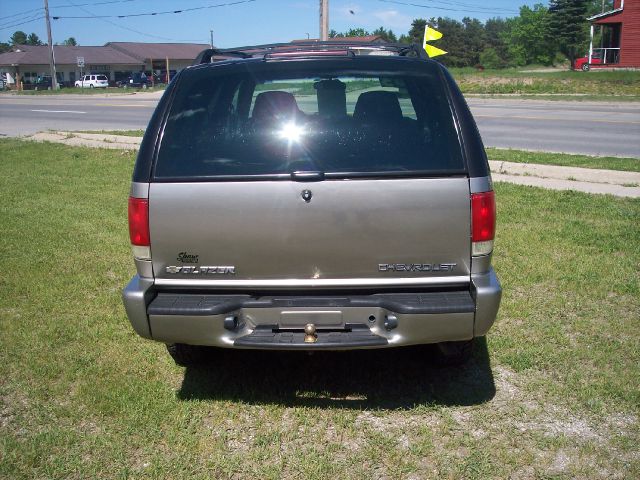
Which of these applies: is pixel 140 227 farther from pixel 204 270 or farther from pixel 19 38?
pixel 19 38

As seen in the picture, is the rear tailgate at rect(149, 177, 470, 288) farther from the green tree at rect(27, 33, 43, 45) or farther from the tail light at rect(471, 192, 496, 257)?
the green tree at rect(27, 33, 43, 45)

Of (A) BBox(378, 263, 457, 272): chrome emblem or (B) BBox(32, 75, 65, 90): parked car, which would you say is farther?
(B) BBox(32, 75, 65, 90): parked car

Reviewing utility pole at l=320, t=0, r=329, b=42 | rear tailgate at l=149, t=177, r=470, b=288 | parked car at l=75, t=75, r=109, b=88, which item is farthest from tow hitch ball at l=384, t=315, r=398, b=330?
parked car at l=75, t=75, r=109, b=88

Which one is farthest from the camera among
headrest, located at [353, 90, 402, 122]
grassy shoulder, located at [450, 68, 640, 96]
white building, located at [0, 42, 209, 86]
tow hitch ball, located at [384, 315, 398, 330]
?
white building, located at [0, 42, 209, 86]

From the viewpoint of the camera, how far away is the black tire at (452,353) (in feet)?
13.3

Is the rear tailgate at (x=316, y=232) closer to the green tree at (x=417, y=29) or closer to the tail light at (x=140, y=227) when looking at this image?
the tail light at (x=140, y=227)

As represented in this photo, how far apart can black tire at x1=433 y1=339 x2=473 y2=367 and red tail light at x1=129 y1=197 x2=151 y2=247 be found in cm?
189

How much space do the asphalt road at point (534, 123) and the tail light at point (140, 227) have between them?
11.9 meters

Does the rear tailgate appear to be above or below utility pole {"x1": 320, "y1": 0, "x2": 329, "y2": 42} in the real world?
below

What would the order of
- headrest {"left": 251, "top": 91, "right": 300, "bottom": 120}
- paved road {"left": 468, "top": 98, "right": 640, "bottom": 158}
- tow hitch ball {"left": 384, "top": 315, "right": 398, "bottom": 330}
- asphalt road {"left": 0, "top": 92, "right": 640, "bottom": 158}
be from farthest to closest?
asphalt road {"left": 0, "top": 92, "right": 640, "bottom": 158}
paved road {"left": 468, "top": 98, "right": 640, "bottom": 158}
headrest {"left": 251, "top": 91, "right": 300, "bottom": 120}
tow hitch ball {"left": 384, "top": 315, "right": 398, "bottom": 330}

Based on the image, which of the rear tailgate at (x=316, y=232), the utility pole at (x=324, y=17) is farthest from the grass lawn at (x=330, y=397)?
the utility pole at (x=324, y=17)

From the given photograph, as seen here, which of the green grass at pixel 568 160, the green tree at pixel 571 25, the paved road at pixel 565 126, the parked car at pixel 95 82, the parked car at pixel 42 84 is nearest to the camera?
the green grass at pixel 568 160

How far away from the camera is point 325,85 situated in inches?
170

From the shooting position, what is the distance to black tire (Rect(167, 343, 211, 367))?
4.08 metres
